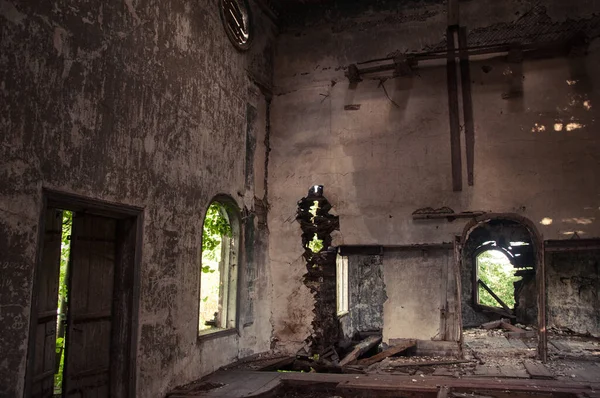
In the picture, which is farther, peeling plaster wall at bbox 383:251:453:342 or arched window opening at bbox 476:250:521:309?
arched window opening at bbox 476:250:521:309

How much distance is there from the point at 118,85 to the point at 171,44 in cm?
127

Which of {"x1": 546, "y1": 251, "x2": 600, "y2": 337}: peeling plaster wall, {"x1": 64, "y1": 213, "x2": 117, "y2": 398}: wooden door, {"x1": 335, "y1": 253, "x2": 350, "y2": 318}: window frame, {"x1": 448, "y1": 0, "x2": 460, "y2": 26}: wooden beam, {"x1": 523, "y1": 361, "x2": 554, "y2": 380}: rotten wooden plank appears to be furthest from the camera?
{"x1": 546, "y1": 251, "x2": 600, "y2": 337}: peeling plaster wall

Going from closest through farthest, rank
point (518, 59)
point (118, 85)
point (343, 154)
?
point (118, 85)
point (518, 59)
point (343, 154)

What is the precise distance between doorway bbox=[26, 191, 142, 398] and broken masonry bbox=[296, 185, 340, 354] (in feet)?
12.4

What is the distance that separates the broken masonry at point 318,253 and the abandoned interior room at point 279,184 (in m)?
0.04

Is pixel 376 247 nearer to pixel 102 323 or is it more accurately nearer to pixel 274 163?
pixel 274 163

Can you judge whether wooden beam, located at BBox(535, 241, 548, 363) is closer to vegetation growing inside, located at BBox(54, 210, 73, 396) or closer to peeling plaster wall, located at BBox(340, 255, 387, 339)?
peeling plaster wall, located at BBox(340, 255, 387, 339)

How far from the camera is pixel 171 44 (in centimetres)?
622

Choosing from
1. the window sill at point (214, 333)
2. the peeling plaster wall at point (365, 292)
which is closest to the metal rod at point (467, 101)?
the window sill at point (214, 333)

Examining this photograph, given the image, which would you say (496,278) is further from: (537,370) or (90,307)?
(90,307)

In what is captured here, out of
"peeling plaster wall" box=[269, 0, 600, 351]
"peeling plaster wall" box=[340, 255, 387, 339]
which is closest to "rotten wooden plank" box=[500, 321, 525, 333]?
"peeling plaster wall" box=[340, 255, 387, 339]

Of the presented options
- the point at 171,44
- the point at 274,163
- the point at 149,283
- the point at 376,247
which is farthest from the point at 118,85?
the point at 376,247

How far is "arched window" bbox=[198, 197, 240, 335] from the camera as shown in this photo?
7.71 m

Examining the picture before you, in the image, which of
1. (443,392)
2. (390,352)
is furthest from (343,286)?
(443,392)
